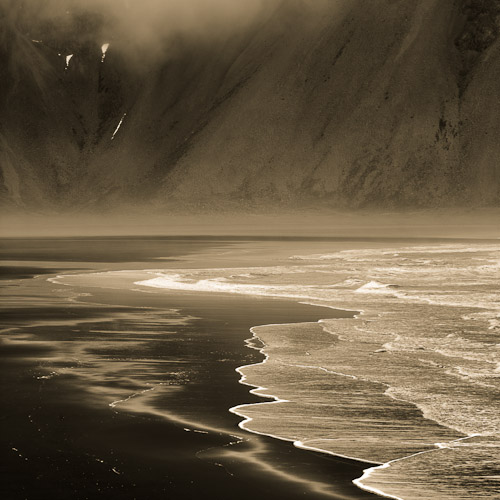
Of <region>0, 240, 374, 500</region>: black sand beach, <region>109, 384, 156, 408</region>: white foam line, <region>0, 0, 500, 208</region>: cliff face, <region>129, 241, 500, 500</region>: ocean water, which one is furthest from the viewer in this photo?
<region>0, 0, 500, 208</region>: cliff face

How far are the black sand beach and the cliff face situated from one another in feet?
353

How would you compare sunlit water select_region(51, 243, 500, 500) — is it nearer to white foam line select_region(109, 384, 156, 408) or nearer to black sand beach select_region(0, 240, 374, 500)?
black sand beach select_region(0, 240, 374, 500)

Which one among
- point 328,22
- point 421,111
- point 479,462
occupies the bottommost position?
point 479,462

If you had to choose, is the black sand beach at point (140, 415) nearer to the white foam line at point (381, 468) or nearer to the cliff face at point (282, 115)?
the white foam line at point (381, 468)

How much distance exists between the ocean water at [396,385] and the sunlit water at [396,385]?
1cm

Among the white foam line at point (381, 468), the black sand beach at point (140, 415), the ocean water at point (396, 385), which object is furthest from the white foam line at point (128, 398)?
the white foam line at point (381, 468)

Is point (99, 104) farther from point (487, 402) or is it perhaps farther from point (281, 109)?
point (487, 402)

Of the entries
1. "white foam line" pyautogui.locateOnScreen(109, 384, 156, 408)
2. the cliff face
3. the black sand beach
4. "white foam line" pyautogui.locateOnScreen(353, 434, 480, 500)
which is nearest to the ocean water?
"white foam line" pyautogui.locateOnScreen(353, 434, 480, 500)

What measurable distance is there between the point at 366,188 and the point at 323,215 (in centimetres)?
723

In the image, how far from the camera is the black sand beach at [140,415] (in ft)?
27.6

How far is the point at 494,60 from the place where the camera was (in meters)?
136

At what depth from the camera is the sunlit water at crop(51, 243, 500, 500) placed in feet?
29.5

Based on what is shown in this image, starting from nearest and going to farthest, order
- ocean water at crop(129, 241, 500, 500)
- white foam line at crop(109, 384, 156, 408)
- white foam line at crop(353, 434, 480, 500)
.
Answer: white foam line at crop(353, 434, 480, 500)
ocean water at crop(129, 241, 500, 500)
white foam line at crop(109, 384, 156, 408)

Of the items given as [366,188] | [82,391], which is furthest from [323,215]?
[82,391]
